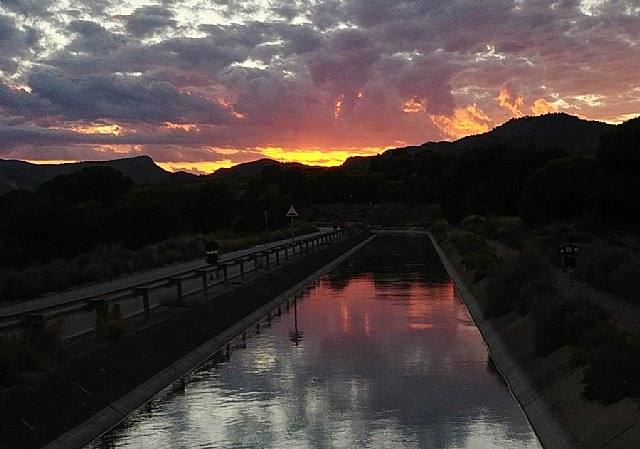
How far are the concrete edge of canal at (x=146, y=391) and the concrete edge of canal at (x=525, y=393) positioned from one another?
718cm

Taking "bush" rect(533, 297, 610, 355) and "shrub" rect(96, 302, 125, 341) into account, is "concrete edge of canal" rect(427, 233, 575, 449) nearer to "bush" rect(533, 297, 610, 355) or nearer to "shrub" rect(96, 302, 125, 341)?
"bush" rect(533, 297, 610, 355)

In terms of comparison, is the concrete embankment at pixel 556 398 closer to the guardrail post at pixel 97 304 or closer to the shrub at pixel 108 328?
the shrub at pixel 108 328

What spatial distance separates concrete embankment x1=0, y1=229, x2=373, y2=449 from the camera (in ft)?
37.9

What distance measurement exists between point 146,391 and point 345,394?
3986mm

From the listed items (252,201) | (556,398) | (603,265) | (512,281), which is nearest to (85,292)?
(512,281)

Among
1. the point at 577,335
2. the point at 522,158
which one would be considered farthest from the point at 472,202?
the point at 577,335

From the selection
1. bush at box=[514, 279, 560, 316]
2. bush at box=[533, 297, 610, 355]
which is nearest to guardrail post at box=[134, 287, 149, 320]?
bush at box=[533, 297, 610, 355]

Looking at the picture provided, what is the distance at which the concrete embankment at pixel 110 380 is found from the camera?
11539mm

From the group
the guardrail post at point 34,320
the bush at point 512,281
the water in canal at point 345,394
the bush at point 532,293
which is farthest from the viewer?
the bush at point 512,281

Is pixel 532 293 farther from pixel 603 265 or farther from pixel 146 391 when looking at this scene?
pixel 146 391

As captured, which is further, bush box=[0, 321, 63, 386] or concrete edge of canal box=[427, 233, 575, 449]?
bush box=[0, 321, 63, 386]

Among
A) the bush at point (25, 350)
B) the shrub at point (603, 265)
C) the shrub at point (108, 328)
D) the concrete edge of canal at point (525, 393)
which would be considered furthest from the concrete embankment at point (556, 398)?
the bush at point (25, 350)

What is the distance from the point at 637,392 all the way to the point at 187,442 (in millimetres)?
6734

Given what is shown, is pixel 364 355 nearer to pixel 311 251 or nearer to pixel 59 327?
pixel 59 327
